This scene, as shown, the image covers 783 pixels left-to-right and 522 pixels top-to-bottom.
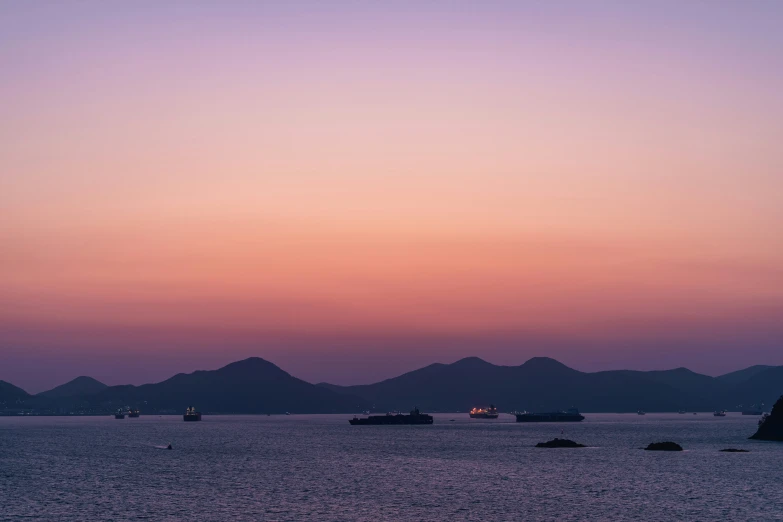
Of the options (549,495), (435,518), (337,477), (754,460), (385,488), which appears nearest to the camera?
(435,518)

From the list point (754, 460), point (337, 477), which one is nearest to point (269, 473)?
point (337, 477)

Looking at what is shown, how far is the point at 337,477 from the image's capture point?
4921 inches

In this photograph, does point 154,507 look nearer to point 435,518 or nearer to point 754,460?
point 435,518

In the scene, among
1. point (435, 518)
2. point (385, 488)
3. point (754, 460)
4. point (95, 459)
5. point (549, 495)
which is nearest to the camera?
point (435, 518)

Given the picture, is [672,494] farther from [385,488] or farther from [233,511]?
[233,511]

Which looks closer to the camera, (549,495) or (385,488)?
(549,495)

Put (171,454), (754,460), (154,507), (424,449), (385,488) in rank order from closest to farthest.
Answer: (154,507) < (385,488) < (754,460) < (171,454) < (424,449)

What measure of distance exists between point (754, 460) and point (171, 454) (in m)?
119

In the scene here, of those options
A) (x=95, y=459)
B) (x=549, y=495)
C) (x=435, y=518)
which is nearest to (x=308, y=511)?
(x=435, y=518)

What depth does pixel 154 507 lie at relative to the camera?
91.2 metres

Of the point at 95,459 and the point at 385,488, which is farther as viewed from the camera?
the point at 95,459

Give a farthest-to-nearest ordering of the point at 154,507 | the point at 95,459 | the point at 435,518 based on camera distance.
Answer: the point at 95,459
the point at 154,507
the point at 435,518

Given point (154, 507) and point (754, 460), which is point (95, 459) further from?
point (754, 460)

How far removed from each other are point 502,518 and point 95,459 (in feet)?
357
